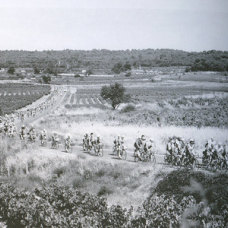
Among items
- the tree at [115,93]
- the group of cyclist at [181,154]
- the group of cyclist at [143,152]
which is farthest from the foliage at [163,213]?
the tree at [115,93]

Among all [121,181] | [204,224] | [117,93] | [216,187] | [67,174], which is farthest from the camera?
[117,93]

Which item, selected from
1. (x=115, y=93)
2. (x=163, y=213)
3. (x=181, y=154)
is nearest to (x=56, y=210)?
(x=163, y=213)

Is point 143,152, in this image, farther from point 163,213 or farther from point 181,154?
point 163,213

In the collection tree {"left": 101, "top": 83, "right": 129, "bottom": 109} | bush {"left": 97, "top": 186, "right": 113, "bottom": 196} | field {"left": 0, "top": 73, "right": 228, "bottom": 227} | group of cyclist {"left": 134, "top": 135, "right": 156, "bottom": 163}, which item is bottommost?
bush {"left": 97, "top": 186, "right": 113, "bottom": 196}

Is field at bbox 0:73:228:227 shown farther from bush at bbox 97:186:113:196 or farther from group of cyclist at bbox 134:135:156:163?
group of cyclist at bbox 134:135:156:163

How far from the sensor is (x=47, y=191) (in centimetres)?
2038

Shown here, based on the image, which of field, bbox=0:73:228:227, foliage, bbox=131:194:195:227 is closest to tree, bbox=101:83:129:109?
field, bbox=0:73:228:227

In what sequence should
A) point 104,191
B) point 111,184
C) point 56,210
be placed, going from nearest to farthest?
point 56,210, point 104,191, point 111,184

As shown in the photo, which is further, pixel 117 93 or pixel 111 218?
pixel 117 93

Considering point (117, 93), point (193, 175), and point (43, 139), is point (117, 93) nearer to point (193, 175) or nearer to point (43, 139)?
point (43, 139)

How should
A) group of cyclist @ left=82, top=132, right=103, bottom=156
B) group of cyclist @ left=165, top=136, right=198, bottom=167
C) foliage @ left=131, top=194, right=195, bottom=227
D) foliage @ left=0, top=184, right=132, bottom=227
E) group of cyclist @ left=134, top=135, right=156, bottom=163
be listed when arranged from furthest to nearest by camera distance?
1. group of cyclist @ left=82, top=132, right=103, bottom=156
2. group of cyclist @ left=134, top=135, right=156, bottom=163
3. group of cyclist @ left=165, top=136, right=198, bottom=167
4. foliage @ left=0, top=184, right=132, bottom=227
5. foliage @ left=131, top=194, right=195, bottom=227

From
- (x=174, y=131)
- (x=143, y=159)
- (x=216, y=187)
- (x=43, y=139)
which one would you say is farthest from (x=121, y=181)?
(x=174, y=131)

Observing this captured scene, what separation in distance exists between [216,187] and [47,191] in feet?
33.5

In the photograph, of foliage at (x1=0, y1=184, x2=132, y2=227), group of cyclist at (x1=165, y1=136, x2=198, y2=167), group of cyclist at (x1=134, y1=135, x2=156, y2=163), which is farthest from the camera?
group of cyclist at (x1=134, y1=135, x2=156, y2=163)
